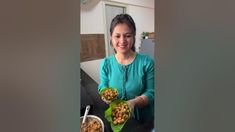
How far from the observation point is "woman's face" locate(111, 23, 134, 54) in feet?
2.49

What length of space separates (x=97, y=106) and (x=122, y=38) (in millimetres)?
273

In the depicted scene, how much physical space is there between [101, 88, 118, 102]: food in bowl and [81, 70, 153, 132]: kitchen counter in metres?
0.02

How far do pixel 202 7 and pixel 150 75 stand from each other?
0.28 meters

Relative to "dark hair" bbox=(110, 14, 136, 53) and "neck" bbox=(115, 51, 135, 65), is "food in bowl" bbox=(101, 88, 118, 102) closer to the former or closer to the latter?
"neck" bbox=(115, 51, 135, 65)

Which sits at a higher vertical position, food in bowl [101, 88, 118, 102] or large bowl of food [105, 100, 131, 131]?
food in bowl [101, 88, 118, 102]

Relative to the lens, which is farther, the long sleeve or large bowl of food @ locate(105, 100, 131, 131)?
the long sleeve

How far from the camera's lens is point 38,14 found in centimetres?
44

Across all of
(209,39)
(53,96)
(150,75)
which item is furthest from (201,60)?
(53,96)

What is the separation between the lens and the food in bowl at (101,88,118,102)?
2.29ft

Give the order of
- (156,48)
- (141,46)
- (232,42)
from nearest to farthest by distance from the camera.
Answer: (232,42) → (156,48) → (141,46)

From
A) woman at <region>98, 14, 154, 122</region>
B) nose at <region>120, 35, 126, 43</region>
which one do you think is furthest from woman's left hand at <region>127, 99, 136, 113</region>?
nose at <region>120, 35, 126, 43</region>

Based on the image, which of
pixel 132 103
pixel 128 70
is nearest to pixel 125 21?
pixel 128 70

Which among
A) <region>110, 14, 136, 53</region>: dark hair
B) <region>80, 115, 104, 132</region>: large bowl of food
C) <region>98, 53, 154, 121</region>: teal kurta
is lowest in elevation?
<region>80, 115, 104, 132</region>: large bowl of food

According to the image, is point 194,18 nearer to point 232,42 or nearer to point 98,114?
point 232,42
